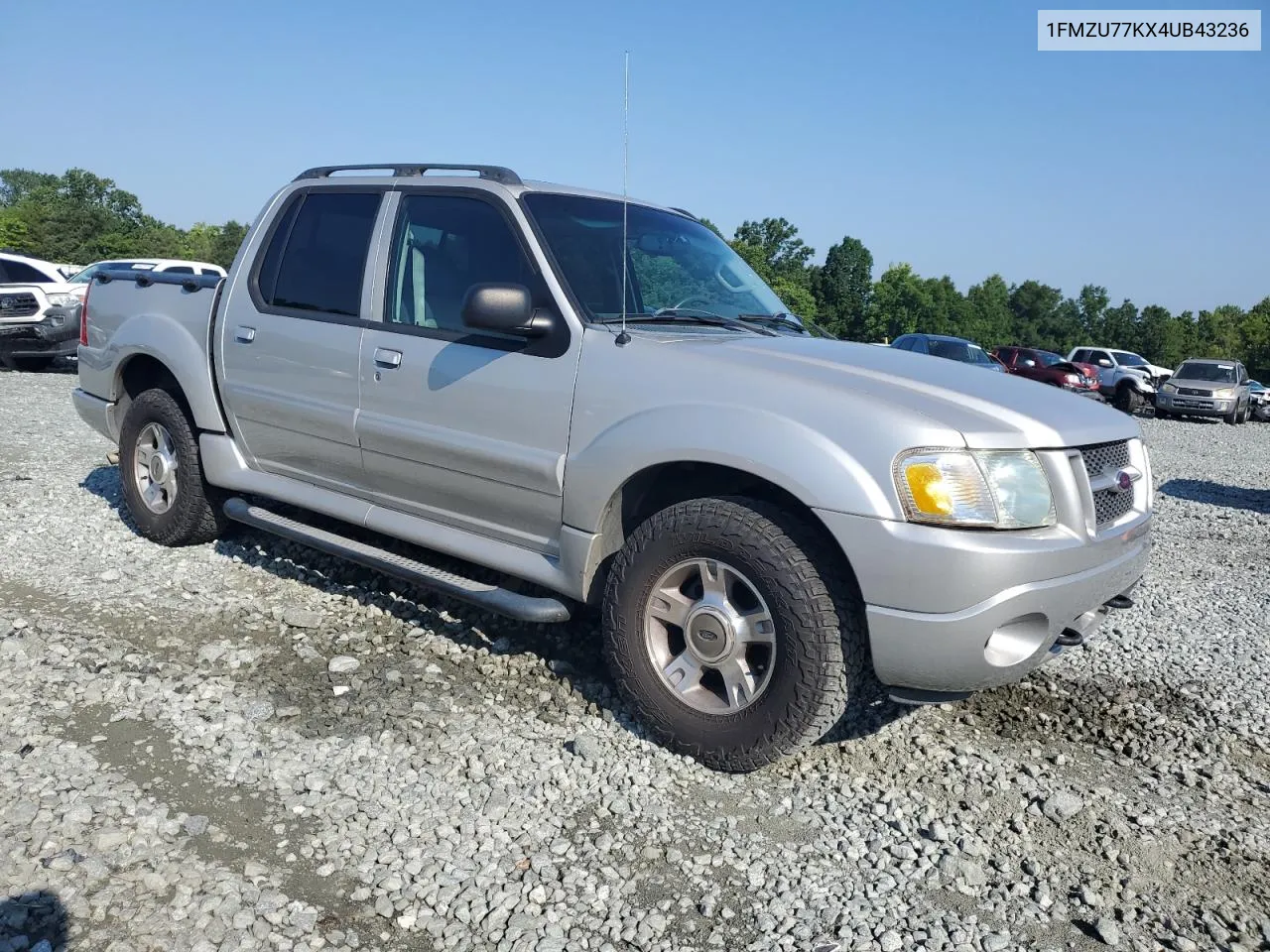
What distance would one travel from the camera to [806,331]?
177 inches

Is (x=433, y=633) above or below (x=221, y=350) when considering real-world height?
below

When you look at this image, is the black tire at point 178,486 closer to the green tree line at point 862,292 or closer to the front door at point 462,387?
the front door at point 462,387

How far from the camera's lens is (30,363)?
→ 16.1 m

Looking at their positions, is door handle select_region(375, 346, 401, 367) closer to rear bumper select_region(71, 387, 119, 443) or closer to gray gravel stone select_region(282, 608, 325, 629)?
gray gravel stone select_region(282, 608, 325, 629)

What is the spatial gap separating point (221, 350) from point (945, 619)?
3.75m

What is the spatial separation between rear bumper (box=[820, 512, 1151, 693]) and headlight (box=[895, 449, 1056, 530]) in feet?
0.14

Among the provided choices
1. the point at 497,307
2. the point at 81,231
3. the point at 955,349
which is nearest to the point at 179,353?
the point at 497,307

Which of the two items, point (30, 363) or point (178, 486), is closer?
point (178, 486)

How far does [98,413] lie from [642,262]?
362 cm

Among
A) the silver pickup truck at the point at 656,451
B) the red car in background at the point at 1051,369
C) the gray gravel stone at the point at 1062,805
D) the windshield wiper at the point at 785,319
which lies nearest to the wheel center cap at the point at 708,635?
the silver pickup truck at the point at 656,451

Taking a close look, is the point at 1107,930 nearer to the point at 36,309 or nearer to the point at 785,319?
the point at 785,319

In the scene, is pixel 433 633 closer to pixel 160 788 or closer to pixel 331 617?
pixel 331 617

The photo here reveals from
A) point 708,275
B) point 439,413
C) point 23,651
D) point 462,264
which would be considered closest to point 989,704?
point 708,275

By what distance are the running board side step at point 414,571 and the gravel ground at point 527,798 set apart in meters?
0.38
